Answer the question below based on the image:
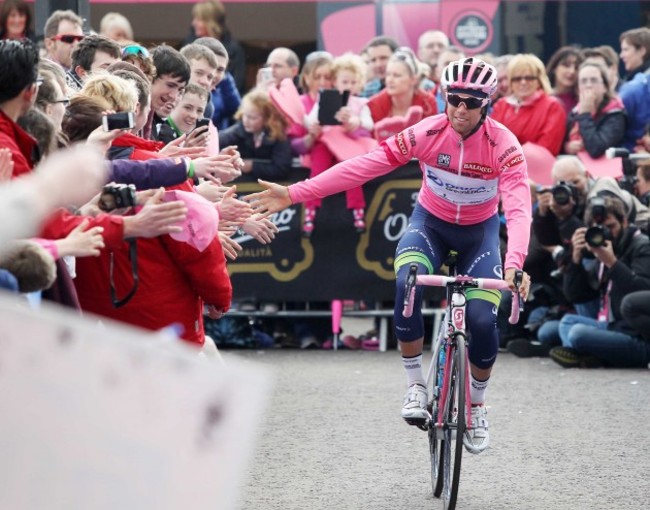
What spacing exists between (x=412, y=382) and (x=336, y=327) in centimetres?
575

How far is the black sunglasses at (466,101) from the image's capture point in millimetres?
7598

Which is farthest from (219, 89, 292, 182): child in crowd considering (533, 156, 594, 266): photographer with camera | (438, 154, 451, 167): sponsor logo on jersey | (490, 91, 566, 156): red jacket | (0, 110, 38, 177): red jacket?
(0, 110, 38, 177): red jacket

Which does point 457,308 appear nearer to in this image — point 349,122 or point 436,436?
point 436,436

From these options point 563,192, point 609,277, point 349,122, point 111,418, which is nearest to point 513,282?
point 111,418

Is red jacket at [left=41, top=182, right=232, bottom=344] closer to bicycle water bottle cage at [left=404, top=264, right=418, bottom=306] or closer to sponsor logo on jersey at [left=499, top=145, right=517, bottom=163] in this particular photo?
bicycle water bottle cage at [left=404, top=264, right=418, bottom=306]

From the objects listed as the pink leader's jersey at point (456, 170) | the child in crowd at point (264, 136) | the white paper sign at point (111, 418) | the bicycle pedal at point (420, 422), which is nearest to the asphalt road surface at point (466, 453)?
the bicycle pedal at point (420, 422)

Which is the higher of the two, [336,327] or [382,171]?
[382,171]

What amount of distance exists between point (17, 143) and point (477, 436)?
320cm

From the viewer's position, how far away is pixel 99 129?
6141 millimetres

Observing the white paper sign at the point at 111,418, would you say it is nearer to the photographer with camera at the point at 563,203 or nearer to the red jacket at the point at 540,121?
the photographer with camera at the point at 563,203

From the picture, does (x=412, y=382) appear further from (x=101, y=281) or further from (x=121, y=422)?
(x=121, y=422)

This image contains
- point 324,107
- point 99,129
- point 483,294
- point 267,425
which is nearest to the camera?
point 99,129

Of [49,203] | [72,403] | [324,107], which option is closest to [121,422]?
[72,403]

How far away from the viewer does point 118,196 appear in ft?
17.7
